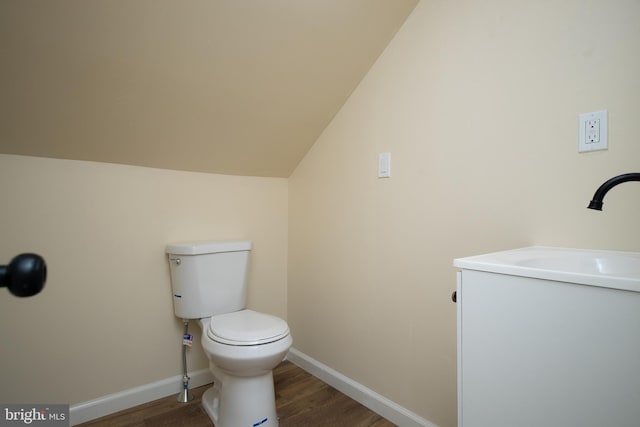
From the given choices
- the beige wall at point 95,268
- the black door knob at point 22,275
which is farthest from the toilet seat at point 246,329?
the black door knob at point 22,275

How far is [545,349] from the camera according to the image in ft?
2.08

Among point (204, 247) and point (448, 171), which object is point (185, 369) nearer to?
point (204, 247)

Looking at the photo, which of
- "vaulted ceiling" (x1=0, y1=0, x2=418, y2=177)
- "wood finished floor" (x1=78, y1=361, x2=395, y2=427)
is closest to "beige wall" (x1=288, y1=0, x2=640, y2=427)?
"wood finished floor" (x1=78, y1=361, x2=395, y2=427)

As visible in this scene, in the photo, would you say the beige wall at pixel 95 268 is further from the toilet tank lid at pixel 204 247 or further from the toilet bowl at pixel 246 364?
the toilet bowl at pixel 246 364

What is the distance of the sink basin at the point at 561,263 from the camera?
2.05ft

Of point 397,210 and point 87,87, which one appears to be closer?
point 87,87

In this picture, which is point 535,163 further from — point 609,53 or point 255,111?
point 255,111

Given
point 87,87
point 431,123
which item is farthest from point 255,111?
point 431,123

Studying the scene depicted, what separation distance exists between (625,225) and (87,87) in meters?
1.86

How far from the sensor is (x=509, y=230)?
1.17m

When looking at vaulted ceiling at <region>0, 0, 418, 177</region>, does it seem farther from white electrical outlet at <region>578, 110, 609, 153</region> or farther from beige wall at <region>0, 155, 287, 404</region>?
white electrical outlet at <region>578, 110, 609, 153</region>

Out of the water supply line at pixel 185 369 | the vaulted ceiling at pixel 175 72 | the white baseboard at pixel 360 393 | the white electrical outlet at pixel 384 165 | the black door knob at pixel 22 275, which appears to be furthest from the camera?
the water supply line at pixel 185 369

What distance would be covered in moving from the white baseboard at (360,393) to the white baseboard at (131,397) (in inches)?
22.0

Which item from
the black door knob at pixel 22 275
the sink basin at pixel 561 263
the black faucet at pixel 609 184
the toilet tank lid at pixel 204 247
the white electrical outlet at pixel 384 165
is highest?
the white electrical outlet at pixel 384 165
